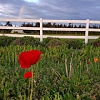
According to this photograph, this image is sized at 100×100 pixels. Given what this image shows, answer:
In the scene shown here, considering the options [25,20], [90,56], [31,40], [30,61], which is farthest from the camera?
[25,20]

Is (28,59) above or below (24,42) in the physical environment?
above

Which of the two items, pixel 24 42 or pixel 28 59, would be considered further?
pixel 24 42

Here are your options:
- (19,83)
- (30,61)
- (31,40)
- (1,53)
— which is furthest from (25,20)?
(30,61)

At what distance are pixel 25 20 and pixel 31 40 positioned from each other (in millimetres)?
3386

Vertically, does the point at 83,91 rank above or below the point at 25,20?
below

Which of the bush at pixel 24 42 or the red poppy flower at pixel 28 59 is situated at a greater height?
the red poppy flower at pixel 28 59

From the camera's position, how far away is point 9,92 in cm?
265

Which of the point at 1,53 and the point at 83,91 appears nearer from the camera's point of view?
the point at 83,91

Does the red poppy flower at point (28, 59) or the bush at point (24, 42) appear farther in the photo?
Answer: the bush at point (24, 42)

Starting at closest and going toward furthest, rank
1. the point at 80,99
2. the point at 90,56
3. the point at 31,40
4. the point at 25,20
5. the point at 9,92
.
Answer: the point at 80,99 → the point at 9,92 → the point at 90,56 → the point at 31,40 → the point at 25,20

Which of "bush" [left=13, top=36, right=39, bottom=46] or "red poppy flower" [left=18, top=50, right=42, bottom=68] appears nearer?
"red poppy flower" [left=18, top=50, right=42, bottom=68]

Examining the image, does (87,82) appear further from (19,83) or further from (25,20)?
(25,20)

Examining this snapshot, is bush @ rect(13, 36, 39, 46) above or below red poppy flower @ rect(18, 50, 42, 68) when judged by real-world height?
below

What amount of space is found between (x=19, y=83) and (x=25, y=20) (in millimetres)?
11020
